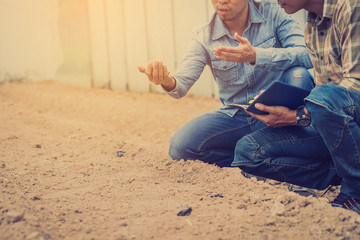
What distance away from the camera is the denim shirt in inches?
112

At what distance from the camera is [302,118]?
2334mm

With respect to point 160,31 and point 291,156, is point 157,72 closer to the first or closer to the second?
point 291,156

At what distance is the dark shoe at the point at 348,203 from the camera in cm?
212

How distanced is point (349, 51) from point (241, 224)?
98 centimetres

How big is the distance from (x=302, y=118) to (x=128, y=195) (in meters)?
0.98

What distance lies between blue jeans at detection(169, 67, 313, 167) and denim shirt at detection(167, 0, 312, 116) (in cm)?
7

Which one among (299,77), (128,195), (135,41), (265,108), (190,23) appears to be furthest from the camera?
(135,41)

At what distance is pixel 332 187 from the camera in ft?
8.78

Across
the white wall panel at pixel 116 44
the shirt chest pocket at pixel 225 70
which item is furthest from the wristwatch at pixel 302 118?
the white wall panel at pixel 116 44

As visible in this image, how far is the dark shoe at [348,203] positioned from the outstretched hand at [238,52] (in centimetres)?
89

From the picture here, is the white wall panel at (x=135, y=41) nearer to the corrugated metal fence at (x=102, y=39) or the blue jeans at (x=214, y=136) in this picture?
the corrugated metal fence at (x=102, y=39)

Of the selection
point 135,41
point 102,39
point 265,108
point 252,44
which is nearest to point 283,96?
point 265,108

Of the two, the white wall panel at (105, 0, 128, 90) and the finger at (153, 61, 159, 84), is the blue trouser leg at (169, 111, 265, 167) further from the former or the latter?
the white wall panel at (105, 0, 128, 90)

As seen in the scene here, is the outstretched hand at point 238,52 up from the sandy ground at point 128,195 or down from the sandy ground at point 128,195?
up
